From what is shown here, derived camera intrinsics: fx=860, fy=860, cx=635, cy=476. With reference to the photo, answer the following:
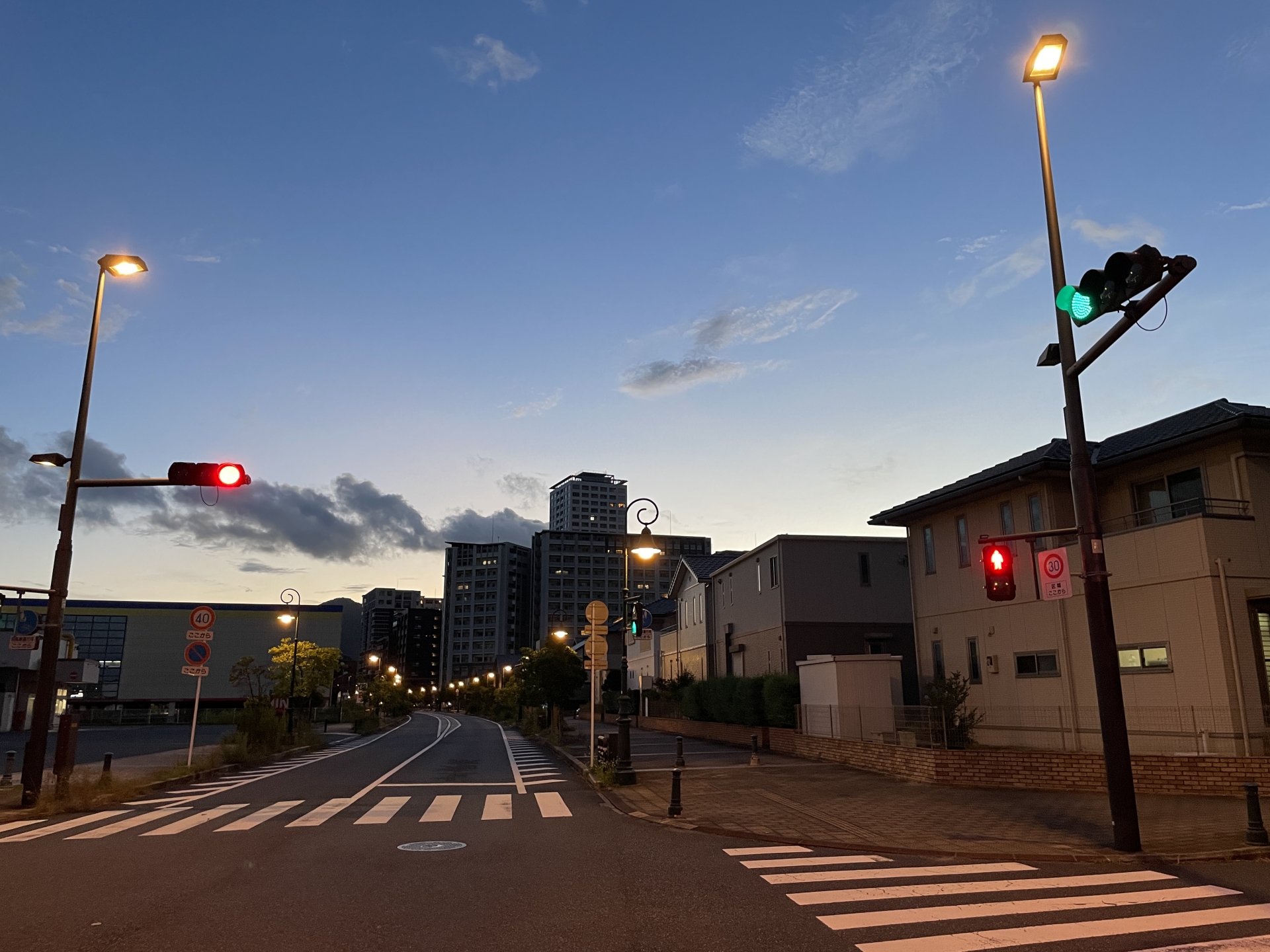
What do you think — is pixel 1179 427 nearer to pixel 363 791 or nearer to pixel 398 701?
pixel 363 791

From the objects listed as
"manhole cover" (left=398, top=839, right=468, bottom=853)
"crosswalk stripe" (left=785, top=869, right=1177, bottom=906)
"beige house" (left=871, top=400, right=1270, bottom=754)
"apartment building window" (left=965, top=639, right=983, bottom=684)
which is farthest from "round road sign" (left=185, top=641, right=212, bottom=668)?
"apartment building window" (left=965, top=639, right=983, bottom=684)

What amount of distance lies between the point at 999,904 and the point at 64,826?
13.9m

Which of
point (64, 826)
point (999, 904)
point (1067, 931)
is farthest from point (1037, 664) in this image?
point (64, 826)

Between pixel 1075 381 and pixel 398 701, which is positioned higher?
pixel 1075 381

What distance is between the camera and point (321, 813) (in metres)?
15.7

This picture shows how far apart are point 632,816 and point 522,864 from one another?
190 inches

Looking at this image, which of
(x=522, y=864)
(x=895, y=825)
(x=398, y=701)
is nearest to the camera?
(x=522, y=864)

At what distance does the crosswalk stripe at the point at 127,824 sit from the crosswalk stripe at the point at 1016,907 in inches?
435

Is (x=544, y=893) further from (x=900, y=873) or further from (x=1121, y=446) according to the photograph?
(x=1121, y=446)

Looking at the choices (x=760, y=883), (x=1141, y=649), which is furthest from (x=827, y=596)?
(x=760, y=883)

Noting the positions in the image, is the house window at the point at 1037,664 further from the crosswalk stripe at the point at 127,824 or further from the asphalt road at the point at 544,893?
the crosswalk stripe at the point at 127,824

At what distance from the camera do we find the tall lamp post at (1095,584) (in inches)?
440

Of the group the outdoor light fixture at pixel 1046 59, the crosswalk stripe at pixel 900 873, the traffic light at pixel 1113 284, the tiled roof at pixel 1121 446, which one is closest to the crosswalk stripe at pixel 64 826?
the crosswalk stripe at pixel 900 873

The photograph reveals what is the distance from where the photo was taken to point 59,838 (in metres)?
12.6
